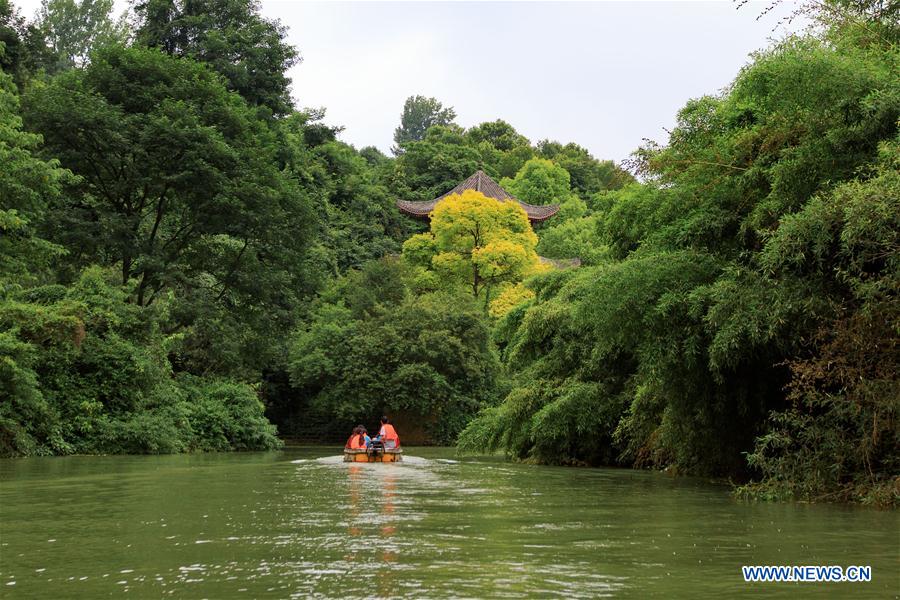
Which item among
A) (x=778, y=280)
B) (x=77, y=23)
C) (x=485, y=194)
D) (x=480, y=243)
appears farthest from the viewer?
(x=77, y=23)

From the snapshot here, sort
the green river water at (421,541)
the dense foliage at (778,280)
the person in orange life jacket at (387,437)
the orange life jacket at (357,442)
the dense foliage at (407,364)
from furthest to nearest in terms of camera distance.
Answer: the dense foliage at (407,364) < the orange life jacket at (357,442) < the person in orange life jacket at (387,437) < the dense foliage at (778,280) < the green river water at (421,541)

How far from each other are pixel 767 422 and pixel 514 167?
64216 millimetres

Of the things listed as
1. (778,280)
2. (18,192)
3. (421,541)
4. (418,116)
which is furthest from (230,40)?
(418,116)

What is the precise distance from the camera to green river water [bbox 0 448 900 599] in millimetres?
6723

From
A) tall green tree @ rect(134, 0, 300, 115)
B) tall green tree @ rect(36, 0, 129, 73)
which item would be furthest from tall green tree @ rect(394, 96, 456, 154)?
tall green tree @ rect(134, 0, 300, 115)

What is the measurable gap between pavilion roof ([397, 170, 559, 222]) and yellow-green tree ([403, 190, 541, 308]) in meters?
9.28

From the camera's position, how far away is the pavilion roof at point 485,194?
57.7m

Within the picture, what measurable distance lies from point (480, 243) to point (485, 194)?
10829mm

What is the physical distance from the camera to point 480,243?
156 ft

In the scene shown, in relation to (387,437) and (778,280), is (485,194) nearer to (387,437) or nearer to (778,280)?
(387,437)

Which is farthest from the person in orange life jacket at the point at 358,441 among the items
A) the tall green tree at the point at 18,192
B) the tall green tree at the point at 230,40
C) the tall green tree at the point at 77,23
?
the tall green tree at the point at 77,23

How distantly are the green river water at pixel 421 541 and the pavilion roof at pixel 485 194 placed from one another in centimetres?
4204

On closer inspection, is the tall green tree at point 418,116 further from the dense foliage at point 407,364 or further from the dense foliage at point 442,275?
the dense foliage at point 407,364

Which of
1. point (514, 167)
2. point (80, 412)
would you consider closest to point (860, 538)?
point (80, 412)
